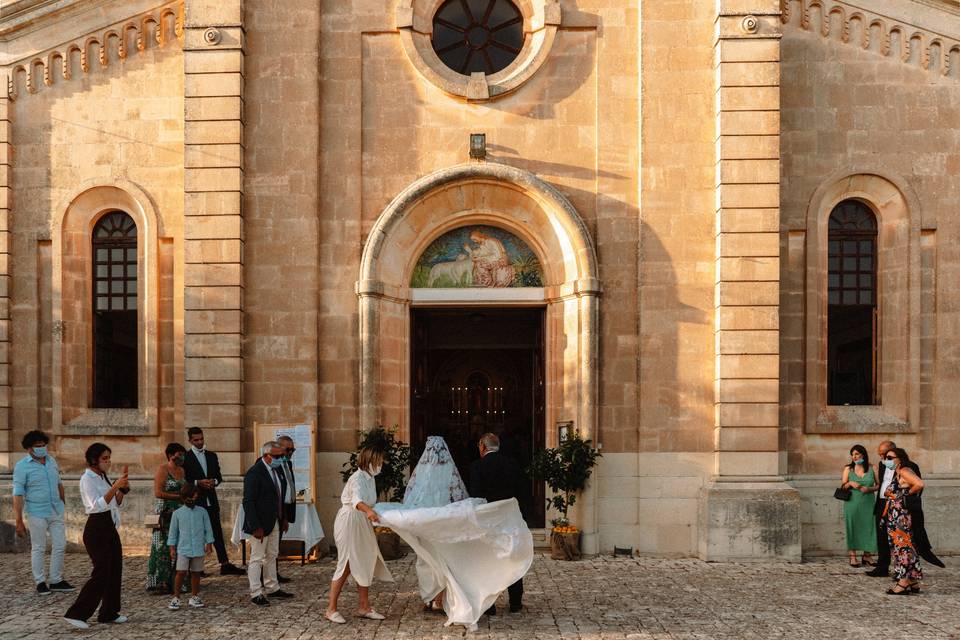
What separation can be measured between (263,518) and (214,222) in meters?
5.65

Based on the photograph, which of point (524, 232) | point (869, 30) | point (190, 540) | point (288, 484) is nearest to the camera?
point (190, 540)

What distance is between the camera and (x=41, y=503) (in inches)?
504

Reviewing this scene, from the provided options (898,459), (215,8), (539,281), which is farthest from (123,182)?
(898,459)

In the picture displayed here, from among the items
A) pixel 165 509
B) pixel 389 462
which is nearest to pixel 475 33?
Result: pixel 389 462

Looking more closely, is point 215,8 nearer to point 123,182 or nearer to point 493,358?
point 123,182

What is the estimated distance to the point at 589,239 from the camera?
1588 cm

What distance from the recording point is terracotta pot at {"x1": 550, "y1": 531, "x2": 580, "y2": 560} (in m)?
15.3

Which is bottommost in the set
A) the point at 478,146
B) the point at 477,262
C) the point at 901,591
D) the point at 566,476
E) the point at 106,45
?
the point at 901,591

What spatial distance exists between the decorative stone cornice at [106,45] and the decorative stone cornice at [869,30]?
376 inches

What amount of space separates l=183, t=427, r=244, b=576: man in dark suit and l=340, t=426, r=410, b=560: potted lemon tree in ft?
6.49

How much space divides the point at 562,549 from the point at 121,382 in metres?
7.39

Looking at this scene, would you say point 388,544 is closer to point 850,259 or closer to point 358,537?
point 358,537

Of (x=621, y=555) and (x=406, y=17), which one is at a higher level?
(x=406, y=17)

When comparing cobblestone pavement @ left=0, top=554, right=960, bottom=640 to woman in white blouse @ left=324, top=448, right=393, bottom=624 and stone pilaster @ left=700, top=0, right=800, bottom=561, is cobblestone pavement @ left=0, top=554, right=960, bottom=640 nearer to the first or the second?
woman in white blouse @ left=324, top=448, right=393, bottom=624
